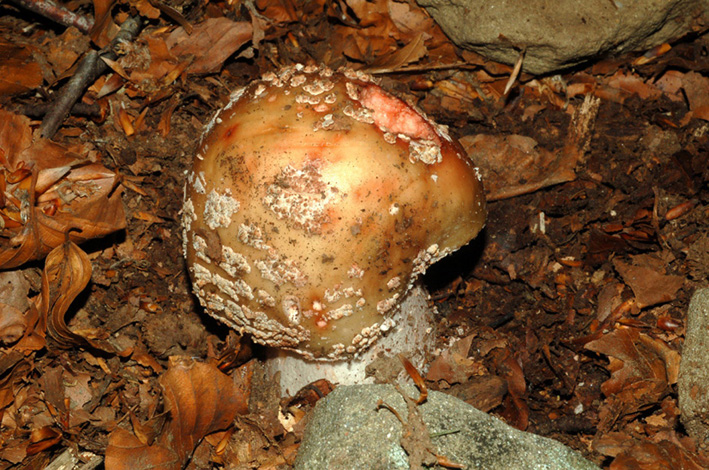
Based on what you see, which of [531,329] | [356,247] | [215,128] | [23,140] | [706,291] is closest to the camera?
[356,247]

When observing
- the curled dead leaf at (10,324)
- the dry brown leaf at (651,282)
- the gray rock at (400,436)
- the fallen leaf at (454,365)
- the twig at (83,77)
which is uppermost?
the twig at (83,77)

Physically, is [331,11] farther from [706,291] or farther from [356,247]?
[706,291]

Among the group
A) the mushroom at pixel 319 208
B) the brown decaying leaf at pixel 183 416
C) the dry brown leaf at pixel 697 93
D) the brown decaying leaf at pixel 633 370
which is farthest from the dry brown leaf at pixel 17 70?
the dry brown leaf at pixel 697 93

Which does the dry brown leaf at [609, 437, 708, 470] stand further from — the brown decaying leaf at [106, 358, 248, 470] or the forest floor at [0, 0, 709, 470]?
the brown decaying leaf at [106, 358, 248, 470]

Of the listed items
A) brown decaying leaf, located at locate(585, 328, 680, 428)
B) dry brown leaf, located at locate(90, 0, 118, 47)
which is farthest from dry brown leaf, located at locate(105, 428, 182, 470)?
dry brown leaf, located at locate(90, 0, 118, 47)

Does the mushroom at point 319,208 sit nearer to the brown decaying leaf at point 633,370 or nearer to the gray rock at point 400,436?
the gray rock at point 400,436

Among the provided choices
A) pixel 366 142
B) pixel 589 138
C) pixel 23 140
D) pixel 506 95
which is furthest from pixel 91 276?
pixel 589 138

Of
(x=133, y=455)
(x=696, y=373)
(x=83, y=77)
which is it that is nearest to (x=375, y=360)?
(x=133, y=455)
